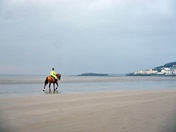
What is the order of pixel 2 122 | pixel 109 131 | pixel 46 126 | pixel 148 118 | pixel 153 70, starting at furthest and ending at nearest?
pixel 153 70, pixel 148 118, pixel 2 122, pixel 46 126, pixel 109 131

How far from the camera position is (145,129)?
6.41 m

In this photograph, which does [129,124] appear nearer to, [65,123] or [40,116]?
[65,123]

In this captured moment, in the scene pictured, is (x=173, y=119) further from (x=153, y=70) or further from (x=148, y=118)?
(x=153, y=70)

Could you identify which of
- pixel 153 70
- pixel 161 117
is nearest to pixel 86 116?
pixel 161 117

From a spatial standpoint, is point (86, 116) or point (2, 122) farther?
point (86, 116)

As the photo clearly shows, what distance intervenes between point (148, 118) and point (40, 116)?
3284 mm

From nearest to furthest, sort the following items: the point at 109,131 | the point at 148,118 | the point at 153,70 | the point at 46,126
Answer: the point at 109,131 < the point at 46,126 < the point at 148,118 < the point at 153,70

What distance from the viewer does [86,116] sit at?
8.17 metres

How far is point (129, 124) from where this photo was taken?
6.93m

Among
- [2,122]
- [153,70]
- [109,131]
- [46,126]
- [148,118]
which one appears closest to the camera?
[109,131]

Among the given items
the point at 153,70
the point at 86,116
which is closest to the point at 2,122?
the point at 86,116

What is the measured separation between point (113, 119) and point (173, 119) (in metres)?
1.73

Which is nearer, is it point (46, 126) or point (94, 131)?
point (94, 131)

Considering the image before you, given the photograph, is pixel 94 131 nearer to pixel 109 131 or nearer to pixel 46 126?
pixel 109 131
